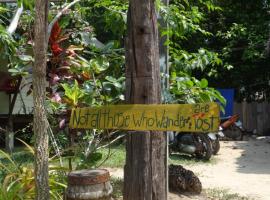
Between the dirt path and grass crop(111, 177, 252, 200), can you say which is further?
the dirt path

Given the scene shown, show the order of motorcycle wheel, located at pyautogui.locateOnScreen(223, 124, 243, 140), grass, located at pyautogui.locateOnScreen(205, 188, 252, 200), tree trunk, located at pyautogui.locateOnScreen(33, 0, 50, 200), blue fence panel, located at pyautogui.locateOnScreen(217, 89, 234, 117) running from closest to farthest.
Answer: tree trunk, located at pyautogui.locateOnScreen(33, 0, 50, 200), grass, located at pyautogui.locateOnScreen(205, 188, 252, 200), motorcycle wheel, located at pyautogui.locateOnScreen(223, 124, 243, 140), blue fence panel, located at pyautogui.locateOnScreen(217, 89, 234, 117)

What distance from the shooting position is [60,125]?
240 inches

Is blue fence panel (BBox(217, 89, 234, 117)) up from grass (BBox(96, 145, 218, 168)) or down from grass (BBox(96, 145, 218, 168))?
up

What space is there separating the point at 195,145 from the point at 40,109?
270 inches

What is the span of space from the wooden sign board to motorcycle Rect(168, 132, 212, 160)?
22.0 ft

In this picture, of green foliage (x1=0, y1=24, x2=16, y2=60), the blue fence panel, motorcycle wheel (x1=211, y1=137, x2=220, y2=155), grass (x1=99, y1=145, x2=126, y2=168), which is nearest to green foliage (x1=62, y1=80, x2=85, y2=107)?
green foliage (x1=0, y1=24, x2=16, y2=60)

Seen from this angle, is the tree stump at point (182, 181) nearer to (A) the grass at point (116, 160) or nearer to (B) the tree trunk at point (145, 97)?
(A) the grass at point (116, 160)

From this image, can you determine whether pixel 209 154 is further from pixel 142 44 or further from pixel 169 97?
pixel 142 44

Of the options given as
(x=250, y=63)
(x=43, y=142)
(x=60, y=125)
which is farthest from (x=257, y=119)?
(x=43, y=142)

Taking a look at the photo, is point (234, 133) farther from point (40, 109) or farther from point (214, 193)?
point (40, 109)

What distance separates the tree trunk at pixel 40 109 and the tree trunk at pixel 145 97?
712 mm

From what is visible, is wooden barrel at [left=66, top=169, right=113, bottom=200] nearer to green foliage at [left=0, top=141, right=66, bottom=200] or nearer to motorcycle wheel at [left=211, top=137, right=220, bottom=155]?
green foliage at [left=0, top=141, right=66, bottom=200]

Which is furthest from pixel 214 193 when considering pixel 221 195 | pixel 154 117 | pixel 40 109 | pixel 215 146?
pixel 215 146

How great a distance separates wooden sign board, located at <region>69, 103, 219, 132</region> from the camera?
111 inches
